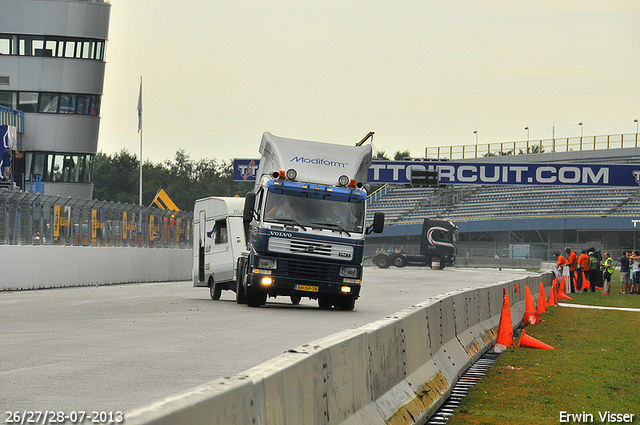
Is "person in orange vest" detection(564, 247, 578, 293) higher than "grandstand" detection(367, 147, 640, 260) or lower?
lower

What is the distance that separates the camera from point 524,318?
741 inches

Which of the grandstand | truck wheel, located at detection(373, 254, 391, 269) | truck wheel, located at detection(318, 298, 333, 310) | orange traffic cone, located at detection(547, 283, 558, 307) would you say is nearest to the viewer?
truck wheel, located at detection(318, 298, 333, 310)

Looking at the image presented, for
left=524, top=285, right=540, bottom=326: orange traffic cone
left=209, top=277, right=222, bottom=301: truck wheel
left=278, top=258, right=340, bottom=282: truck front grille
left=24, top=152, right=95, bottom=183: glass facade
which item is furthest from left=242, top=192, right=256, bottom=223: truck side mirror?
left=24, top=152, right=95, bottom=183: glass facade

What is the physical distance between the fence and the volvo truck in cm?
1002

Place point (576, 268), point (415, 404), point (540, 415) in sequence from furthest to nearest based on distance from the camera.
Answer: point (576, 268)
point (540, 415)
point (415, 404)

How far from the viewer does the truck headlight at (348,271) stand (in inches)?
756

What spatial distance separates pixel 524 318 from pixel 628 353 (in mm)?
5133

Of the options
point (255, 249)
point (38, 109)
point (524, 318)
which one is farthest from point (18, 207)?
point (38, 109)

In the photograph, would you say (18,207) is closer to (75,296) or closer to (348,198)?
(75,296)

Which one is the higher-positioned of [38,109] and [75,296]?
[38,109]

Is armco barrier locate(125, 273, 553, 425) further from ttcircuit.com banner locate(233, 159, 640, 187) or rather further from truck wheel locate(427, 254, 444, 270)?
truck wheel locate(427, 254, 444, 270)

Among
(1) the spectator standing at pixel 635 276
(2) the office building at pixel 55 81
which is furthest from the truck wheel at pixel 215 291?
(2) the office building at pixel 55 81

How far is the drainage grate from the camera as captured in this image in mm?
8000

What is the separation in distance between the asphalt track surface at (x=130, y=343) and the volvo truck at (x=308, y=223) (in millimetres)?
726
